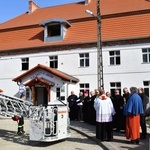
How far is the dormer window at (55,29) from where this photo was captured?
23.5 meters

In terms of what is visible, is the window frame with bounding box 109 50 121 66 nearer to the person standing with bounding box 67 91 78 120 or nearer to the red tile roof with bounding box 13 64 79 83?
the red tile roof with bounding box 13 64 79 83

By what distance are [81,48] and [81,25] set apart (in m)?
2.46

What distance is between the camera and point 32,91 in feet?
72.2

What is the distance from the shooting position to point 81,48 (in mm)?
22234

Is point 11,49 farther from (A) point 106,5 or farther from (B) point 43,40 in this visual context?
(A) point 106,5

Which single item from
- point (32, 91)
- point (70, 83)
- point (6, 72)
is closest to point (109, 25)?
point (70, 83)

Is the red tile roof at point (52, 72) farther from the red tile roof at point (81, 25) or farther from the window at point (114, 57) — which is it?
the window at point (114, 57)

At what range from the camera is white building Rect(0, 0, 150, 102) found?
808 inches

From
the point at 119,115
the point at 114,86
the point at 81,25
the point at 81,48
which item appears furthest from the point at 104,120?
the point at 81,25

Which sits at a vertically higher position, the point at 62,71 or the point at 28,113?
the point at 62,71

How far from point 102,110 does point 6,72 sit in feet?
58.6

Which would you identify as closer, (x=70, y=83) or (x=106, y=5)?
(x=70, y=83)

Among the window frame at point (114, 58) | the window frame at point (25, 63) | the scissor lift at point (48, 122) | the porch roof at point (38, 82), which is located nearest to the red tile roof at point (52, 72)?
the porch roof at point (38, 82)

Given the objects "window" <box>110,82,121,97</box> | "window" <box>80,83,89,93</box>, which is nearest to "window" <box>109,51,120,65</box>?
"window" <box>110,82,121,97</box>
